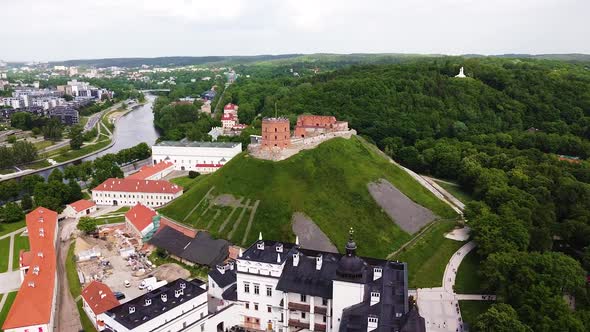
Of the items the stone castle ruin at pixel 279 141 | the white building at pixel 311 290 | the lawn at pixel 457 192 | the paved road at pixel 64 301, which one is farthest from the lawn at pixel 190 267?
the lawn at pixel 457 192

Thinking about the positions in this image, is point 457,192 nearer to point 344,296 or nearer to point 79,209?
point 344,296

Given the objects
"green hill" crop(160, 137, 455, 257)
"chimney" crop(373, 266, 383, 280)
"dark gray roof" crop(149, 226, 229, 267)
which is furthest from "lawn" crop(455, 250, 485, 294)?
"dark gray roof" crop(149, 226, 229, 267)

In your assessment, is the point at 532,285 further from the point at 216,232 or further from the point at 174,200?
the point at 174,200

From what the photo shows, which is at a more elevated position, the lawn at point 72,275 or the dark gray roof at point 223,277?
the dark gray roof at point 223,277

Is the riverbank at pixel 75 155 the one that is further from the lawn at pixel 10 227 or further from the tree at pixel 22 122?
the lawn at pixel 10 227

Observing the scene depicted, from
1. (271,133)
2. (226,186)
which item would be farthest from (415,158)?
(226,186)

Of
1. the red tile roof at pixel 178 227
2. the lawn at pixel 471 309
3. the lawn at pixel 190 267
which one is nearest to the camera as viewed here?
the lawn at pixel 471 309

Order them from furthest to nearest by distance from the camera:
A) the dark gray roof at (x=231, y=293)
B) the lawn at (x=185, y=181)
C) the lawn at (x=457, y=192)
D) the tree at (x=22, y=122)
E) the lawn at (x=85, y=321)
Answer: the tree at (x=22, y=122)
the lawn at (x=185, y=181)
the lawn at (x=457, y=192)
the dark gray roof at (x=231, y=293)
the lawn at (x=85, y=321)
